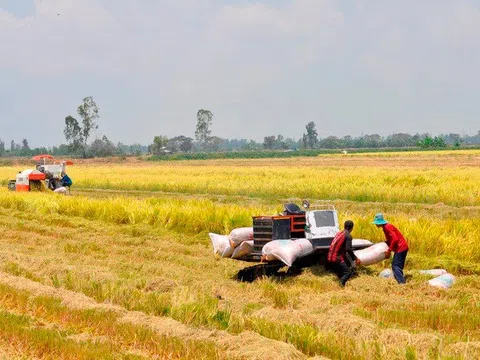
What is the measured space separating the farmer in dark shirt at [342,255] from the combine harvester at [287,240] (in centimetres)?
53

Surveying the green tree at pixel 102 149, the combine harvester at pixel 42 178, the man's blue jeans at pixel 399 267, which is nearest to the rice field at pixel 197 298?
the man's blue jeans at pixel 399 267

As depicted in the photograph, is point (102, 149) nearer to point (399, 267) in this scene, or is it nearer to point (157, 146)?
point (157, 146)

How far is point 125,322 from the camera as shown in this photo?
25.5 ft

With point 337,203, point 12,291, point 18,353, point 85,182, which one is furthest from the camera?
point 85,182

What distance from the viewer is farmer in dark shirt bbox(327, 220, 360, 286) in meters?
11.2

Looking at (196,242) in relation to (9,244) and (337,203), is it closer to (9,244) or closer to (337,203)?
(9,244)

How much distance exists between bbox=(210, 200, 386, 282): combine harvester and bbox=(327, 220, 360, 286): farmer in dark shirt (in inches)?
21.0

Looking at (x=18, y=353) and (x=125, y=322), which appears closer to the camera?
(x=18, y=353)

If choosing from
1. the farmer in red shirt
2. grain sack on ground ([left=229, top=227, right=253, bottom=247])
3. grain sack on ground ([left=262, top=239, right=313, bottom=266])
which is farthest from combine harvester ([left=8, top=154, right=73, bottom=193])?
the farmer in red shirt

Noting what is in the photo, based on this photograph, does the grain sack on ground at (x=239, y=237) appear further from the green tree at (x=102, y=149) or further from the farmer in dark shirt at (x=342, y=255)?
the green tree at (x=102, y=149)

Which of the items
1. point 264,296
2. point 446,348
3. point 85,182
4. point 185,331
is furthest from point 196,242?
point 85,182

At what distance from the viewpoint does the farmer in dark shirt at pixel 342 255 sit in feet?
36.7

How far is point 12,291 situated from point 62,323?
1883 millimetres

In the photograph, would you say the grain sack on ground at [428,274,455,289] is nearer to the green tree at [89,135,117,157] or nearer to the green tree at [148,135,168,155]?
the green tree at [89,135,117,157]
